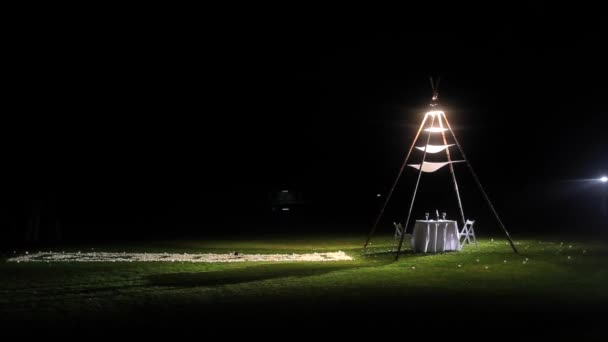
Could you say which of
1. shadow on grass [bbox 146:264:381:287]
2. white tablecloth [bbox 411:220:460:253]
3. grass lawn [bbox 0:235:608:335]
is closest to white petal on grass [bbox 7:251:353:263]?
grass lawn [bbox 0:235:608:335]

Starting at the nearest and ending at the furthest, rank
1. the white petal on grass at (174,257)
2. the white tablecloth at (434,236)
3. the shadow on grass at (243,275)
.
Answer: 1. the shadow on grass at (243,275)
2. the white petal on grass at (174,257)
3. the white tablecloth at (434,236)

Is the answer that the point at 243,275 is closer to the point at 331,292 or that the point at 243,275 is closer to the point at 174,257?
the point at 331,292

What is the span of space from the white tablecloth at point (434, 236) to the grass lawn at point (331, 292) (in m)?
0.68

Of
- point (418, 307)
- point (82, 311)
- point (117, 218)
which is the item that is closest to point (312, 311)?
point (418, 307)

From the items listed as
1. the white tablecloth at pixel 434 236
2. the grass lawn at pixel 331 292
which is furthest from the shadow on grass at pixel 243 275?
the white tablecloth at pixel 434 236

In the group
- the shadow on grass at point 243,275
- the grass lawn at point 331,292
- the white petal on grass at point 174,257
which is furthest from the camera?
the white petal on grass at point 174,257

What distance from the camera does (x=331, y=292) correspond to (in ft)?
32.4

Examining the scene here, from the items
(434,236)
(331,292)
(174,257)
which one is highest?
(434,236)

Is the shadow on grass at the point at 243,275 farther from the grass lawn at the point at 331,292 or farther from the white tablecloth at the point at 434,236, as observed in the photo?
the white tablecloth at the point at 434,236

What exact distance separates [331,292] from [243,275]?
110 inches

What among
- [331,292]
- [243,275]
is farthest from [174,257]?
[331,292]

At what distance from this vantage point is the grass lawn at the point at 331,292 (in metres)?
7.80

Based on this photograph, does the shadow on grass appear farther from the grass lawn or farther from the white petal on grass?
the white petal on grass

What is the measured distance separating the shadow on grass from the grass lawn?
0.02m
